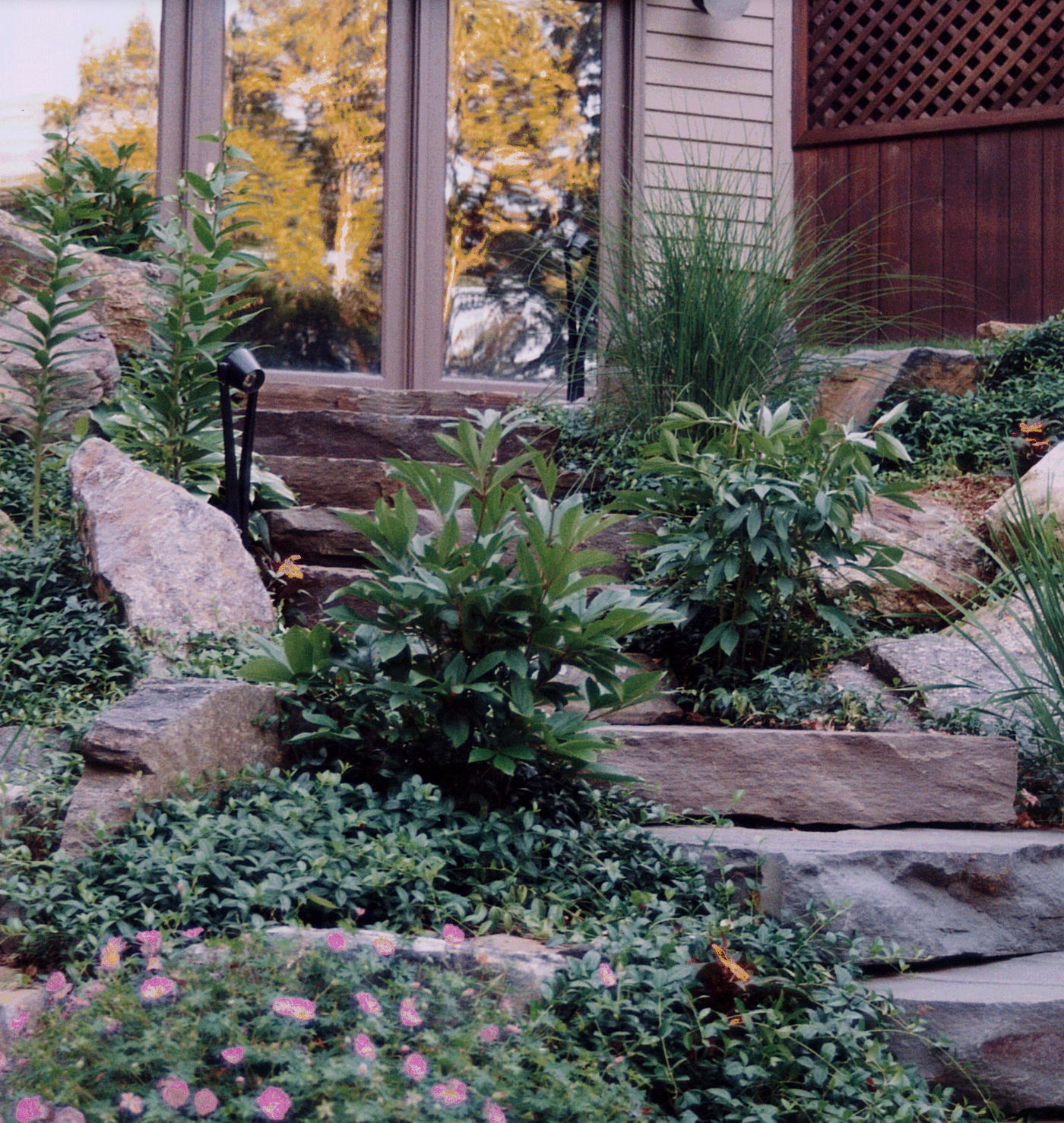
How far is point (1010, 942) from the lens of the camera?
2037 mm

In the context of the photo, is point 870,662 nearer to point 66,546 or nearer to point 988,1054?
point 988,1054

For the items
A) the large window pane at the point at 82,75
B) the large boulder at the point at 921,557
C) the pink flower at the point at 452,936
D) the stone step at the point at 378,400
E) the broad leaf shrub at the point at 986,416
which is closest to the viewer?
the pink flower at the point at 452,936

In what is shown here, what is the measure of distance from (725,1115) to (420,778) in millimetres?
744

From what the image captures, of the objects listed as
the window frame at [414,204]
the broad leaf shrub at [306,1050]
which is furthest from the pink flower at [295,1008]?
the window frame at [414,204]

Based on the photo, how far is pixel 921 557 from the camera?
3.27m

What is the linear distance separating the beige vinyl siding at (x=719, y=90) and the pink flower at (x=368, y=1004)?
4879 millimetres

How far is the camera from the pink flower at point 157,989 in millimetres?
1283

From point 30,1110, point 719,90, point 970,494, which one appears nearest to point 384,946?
point 30,1110

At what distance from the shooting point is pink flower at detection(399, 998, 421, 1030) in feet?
4.23

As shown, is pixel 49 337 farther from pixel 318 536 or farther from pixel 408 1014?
pixel 408 1014

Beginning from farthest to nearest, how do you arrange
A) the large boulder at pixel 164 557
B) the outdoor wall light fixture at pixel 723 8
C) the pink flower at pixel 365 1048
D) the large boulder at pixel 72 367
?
the outdoor wall light fixture at pixel 723 8 → the large boulder at pixel 72 367 → the large boulder at pixel 164 557 → the pink flower at pixel 365 1048

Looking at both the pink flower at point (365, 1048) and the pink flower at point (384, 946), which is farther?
the pink flower at point (384, 946)

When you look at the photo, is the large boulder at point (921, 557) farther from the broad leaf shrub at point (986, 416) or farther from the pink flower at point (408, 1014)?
the pink flower at point (408, 1014)

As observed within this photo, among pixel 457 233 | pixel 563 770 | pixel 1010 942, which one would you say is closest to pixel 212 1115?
pixel 563 770
